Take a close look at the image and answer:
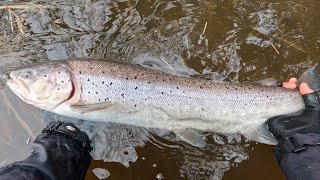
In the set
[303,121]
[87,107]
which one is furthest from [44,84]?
[303,121]

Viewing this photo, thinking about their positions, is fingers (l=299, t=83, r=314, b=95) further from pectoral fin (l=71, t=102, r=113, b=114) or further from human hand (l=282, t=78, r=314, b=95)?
pectoral fin (l=71, t=102, r=113, b=114)

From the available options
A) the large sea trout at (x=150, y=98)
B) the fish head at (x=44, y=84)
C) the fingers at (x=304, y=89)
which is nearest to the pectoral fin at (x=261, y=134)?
the large sea trout at (x=150, y=98)

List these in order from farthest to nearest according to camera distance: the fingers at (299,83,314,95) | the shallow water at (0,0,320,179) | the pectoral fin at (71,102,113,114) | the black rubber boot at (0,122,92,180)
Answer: the shallow water at (0,0,320,179) < the fingers at (299,83,314,95) < the pectoral fin at (71,102,113,114) < the black rubber boot at (0,122,92,180)

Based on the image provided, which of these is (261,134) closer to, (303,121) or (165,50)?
(303,121)

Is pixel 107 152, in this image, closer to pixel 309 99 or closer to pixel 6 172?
pixel 6 172

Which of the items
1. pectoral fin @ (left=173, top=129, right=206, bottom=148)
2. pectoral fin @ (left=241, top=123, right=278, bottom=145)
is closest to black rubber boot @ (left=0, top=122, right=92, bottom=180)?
pectoral fin @ (left=173, top=129, right=206, bottom=148)

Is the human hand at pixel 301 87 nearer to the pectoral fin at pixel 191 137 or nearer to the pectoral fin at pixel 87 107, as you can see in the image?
the pectoral fin at pixel 191 137
